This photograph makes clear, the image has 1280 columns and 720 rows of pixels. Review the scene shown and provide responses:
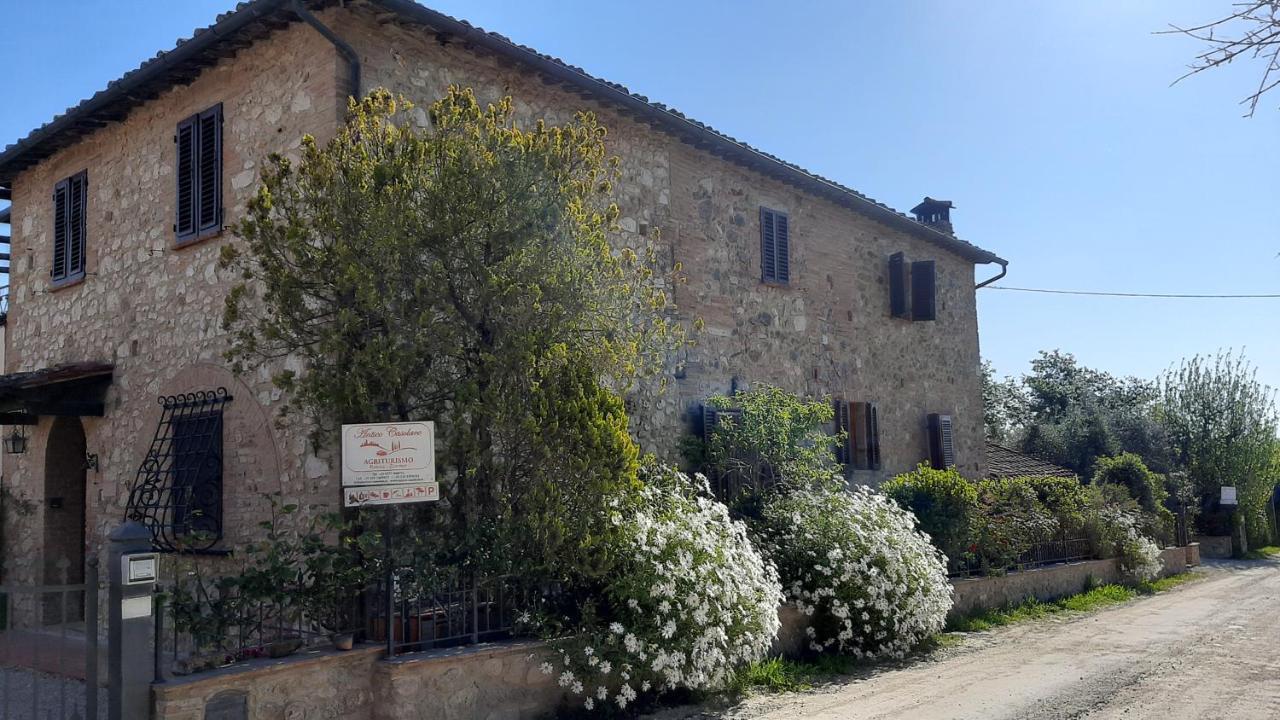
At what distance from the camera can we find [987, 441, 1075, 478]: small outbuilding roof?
66.4 feet

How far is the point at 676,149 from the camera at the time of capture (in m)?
12.0

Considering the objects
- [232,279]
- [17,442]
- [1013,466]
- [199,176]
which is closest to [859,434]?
[1013,466]

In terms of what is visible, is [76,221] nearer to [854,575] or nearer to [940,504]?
[854,575]

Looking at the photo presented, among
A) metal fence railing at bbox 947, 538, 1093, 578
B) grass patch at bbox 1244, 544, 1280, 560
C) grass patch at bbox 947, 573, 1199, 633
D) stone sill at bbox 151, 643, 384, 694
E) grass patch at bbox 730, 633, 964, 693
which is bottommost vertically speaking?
grass patch at bbox 1244, 544, 1280, 560

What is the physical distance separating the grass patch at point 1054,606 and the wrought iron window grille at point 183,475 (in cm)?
836

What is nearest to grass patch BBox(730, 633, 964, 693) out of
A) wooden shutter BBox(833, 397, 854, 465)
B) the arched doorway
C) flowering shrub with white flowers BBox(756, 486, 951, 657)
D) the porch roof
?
flowering shrub with white flowers BBox(756, 486, 951, 657)

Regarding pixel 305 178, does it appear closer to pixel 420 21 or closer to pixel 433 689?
pixel 420 21

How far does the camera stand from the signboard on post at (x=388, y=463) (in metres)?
6.72

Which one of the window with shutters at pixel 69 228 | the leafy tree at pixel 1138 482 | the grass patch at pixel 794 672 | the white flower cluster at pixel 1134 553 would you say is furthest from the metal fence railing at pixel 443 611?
the leafy tree at pixel 1138 482

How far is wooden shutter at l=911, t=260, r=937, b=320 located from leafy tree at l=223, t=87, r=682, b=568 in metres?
9.70

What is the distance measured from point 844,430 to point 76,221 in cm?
1026

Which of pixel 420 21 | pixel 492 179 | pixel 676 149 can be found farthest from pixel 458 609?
pixel 676 149

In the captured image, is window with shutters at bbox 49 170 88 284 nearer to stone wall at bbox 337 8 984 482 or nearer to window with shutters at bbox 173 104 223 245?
window with shutters at bbox 173 104 223 245

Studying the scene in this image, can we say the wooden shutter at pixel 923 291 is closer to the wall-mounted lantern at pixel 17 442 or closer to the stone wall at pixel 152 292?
the stone wall at pixel 152 292
